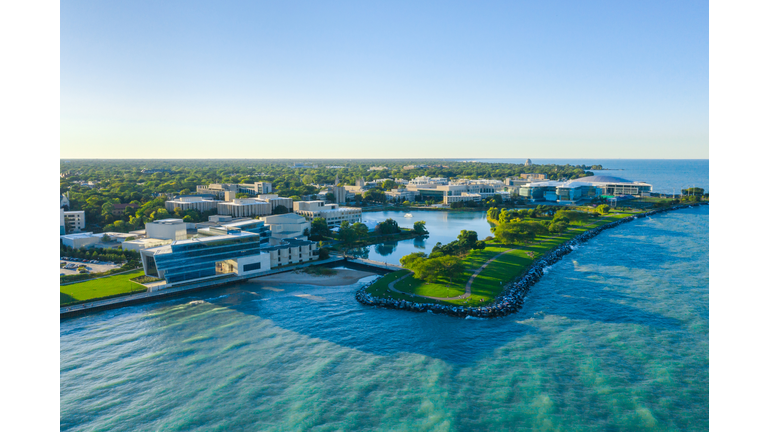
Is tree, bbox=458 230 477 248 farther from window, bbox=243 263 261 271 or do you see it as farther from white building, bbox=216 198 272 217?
white building, bbox=216 198 272 217

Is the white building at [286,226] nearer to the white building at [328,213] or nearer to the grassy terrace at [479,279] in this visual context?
the white building at [328,213]

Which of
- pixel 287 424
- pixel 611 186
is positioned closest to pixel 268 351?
pixel 287 424

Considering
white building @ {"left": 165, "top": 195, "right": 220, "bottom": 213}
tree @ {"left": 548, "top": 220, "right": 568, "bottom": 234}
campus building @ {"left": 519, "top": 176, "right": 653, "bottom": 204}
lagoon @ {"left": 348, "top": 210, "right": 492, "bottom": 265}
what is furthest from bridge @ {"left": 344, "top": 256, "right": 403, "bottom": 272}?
campus building @ {"left": 519, "top": 176, "right": 653, "bottom": 204}

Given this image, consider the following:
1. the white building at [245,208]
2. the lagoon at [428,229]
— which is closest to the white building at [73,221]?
the white building at [245,208]

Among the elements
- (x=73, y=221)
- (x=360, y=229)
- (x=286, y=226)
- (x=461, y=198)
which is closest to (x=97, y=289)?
(x=286, y=226)

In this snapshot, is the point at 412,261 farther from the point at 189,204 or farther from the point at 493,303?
the point at 189,204

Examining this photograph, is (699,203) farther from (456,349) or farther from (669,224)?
(456,349)
